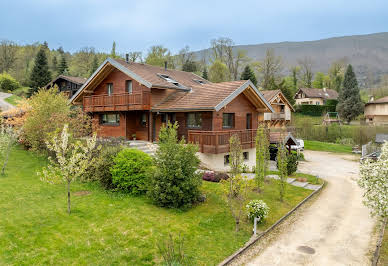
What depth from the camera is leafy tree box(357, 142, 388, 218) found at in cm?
660

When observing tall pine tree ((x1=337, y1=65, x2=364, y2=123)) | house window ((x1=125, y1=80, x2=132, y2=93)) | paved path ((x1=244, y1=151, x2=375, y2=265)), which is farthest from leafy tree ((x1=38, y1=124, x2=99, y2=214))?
tall pine tree ((x1=337, y1=65, x2=364, y2=123))

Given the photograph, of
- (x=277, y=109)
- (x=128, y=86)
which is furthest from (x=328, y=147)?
(x=128, y=86)

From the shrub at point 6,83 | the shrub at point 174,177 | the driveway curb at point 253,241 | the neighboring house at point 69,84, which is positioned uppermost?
the shrub at point 6,83

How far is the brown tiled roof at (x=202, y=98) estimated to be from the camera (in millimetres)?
16250

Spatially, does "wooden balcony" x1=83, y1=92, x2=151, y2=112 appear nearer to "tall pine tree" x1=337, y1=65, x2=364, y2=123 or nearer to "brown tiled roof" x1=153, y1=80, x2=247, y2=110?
"brown tiled roof" x1=153, y1=80, x2=247, y2=110

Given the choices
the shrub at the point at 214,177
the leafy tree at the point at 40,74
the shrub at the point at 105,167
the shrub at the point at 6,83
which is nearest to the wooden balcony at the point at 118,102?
the shrub at the point at 105,167

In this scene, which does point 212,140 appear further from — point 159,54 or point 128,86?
point 159,54

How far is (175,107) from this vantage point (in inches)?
694

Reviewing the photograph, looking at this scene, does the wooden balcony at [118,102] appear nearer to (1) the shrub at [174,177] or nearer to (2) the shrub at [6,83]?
(1) the shrub at [174,177]

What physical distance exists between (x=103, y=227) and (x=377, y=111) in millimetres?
56752

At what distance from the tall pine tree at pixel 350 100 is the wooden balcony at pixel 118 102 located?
4181 centimetres

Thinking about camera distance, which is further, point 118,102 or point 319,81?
point 319,81

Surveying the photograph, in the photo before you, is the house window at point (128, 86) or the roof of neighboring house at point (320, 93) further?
the roof of neighboring house at point (320, 93)

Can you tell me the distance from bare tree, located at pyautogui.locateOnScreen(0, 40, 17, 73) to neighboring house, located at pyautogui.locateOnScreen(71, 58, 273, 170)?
52050mm
